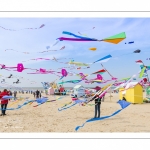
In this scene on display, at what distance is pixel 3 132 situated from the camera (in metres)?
5.03

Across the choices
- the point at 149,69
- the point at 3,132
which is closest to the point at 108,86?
the point at 149,69

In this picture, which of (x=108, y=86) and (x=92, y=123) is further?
(x=92, y=123)

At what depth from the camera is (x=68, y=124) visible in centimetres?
589

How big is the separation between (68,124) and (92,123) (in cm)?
59
